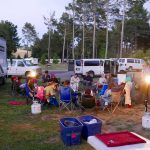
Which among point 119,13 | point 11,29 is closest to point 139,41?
point 119,13

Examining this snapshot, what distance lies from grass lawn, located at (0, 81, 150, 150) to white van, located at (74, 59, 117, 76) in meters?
16.2

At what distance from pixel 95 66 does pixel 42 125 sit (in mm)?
19934

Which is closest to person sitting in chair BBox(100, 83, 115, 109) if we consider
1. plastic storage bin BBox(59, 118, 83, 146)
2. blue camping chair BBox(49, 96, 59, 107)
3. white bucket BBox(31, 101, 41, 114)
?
blue camping chair BBox(49, 96, 59, 107)

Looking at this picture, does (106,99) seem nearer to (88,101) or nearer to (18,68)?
(88,101)

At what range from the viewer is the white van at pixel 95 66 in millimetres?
28203

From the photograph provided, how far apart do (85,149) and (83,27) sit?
5210cm

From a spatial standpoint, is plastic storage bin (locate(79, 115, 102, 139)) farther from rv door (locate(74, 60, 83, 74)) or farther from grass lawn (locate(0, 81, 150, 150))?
rv door (locate(74, 60, 83, 74))

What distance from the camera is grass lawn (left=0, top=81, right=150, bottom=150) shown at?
7.07m

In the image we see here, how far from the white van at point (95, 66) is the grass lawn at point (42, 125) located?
1620cm

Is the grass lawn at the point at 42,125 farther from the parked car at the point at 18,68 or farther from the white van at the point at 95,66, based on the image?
the white van at the point at 95,66

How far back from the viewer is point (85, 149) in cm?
677

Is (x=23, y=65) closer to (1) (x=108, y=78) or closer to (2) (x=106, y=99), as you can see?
(1) (x=108, y=78)

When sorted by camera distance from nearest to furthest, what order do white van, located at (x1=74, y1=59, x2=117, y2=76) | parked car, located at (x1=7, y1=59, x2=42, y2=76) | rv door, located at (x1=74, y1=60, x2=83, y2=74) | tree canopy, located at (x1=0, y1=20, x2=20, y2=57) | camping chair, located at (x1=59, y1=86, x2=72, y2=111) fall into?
camping chair, located at (x1=59, y1=86, x2=72, y2=111), parked car, located at (x1=7, y1=59, x2=42, y2=76), white van, located at (x1=74, y1=59, x2=117, y2=76), rv door, located at (x1=74, y1=60, x2=83, y2=74), tree canopy, located at (x1=0, y1=20, x2=20, y2=57)

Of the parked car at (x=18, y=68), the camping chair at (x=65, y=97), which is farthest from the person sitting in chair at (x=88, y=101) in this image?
the parked car at (x=18, y=68)
